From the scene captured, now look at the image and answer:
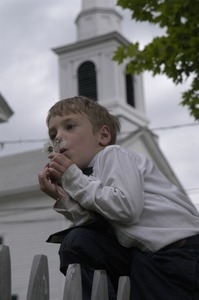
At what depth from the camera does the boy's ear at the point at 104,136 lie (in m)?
2.49

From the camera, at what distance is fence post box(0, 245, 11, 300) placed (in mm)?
1643

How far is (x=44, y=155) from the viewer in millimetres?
21859

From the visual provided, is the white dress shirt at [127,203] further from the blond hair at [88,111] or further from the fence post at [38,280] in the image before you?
the fence post at [38,280]

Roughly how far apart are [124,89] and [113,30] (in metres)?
2.86

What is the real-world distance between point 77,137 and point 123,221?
14.8 inches

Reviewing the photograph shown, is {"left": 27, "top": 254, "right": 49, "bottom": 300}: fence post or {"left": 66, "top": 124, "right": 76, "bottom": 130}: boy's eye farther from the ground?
{"left": 66, "top": 124, "right": 76, "bottom": 130}: boy's eye

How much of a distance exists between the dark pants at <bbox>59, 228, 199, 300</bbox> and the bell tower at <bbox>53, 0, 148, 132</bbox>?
2542 cm

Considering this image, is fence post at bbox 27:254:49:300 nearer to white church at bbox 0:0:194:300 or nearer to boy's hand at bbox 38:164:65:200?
boy's hand at bbox 38:164:65:200

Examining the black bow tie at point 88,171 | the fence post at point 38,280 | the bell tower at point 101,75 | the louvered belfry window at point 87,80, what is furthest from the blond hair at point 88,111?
the louvered belfry window at point 87,80

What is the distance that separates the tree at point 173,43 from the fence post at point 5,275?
16.0 ft

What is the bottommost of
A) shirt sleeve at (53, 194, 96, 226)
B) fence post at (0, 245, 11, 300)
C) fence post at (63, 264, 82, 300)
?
fence post at (63, 264, 82, 300)

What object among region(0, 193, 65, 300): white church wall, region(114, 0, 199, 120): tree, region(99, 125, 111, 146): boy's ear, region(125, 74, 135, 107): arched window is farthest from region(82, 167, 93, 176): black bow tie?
region(125, 74, 135, 107): arched window

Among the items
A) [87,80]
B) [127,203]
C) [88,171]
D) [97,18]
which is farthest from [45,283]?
[97,18]

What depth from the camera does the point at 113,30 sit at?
3017cm
